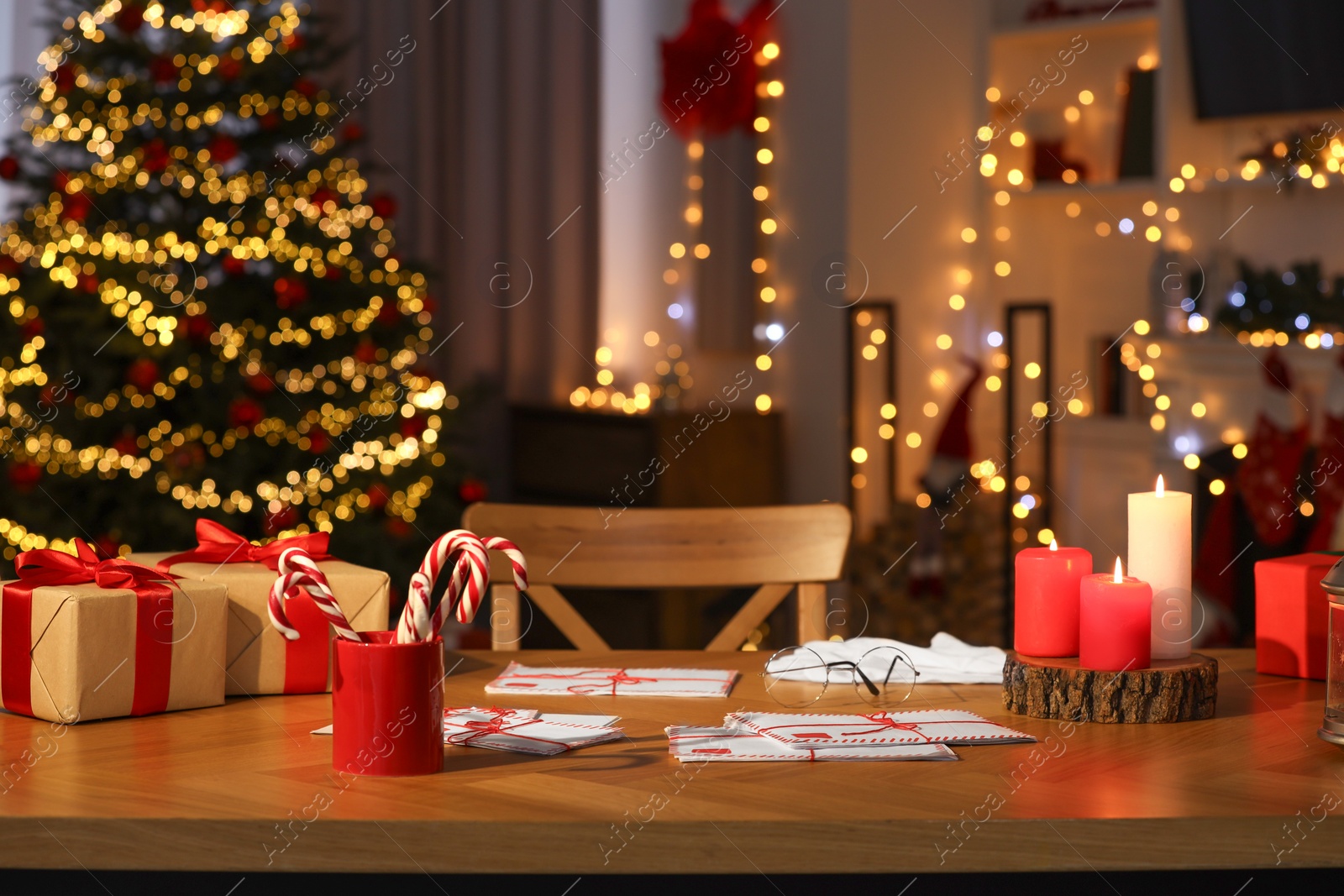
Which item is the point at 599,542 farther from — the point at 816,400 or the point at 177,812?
the point at 816,400

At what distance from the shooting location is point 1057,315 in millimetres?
4398

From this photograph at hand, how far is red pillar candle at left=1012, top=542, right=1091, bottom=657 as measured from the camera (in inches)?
46.5

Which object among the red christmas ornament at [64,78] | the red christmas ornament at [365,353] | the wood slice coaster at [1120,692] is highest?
the red christmas ornament at [64,78]

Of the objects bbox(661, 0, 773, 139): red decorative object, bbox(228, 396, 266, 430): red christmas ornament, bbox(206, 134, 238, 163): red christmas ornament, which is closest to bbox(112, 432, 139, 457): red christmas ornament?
bbox(228, 396, 266, 430): red christmas ornament

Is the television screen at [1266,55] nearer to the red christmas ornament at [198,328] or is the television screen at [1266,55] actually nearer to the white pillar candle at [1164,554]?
the red christmas ornament at [198,328]

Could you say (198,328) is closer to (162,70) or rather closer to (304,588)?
(162,70)

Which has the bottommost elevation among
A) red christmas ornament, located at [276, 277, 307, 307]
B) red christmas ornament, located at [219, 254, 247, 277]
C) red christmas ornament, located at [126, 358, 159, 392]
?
red christmas ornament, located at [126, 358, 159, 392]

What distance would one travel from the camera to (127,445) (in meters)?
3.46

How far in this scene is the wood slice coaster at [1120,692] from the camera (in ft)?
3.76

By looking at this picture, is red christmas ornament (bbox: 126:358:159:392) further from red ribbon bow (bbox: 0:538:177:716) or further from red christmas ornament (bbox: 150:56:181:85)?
red ribbon bow (bbox: 0:538:177:716)

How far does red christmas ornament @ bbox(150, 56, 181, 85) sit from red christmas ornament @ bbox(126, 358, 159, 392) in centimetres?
73

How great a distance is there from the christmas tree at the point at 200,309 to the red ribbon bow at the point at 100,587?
2.40 meters

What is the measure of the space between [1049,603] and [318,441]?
2.76 metres

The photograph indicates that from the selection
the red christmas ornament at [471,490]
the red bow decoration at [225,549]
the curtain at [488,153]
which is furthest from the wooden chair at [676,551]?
the curtain at [488,153]
